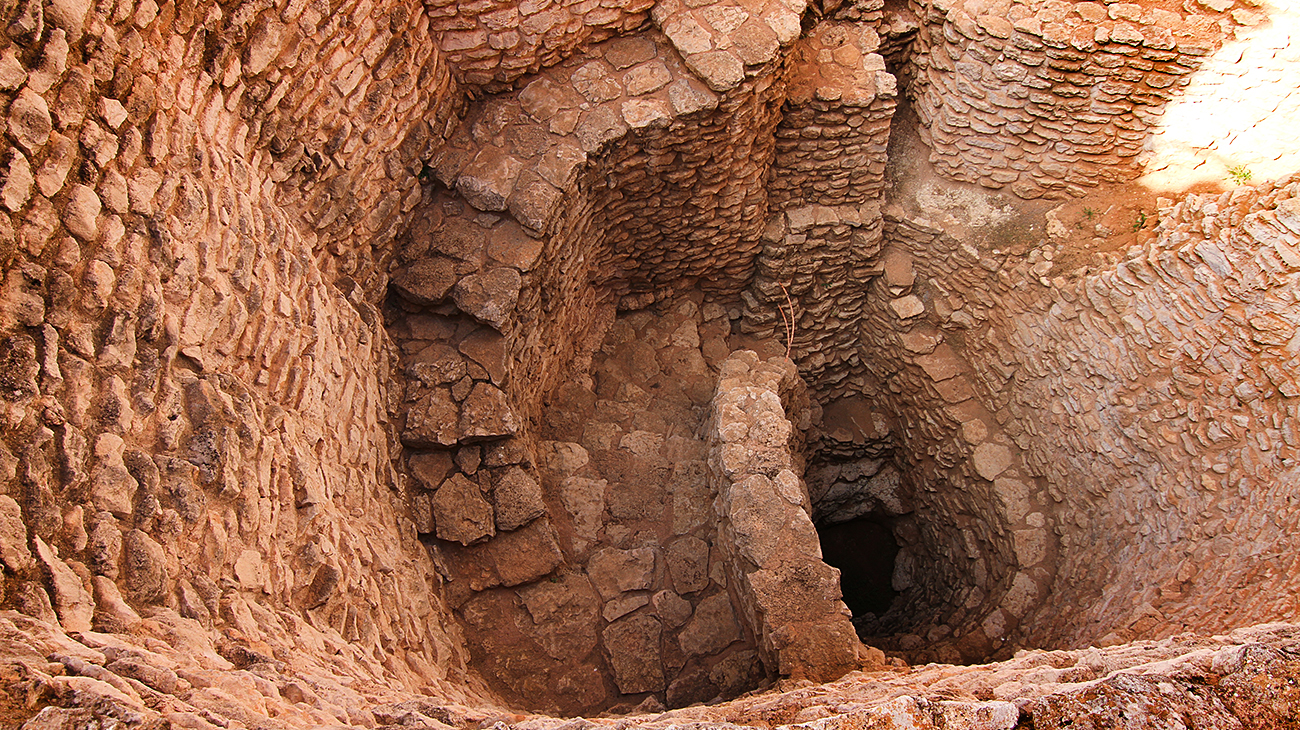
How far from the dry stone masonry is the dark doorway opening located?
0.26 meters

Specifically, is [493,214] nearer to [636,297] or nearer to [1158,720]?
[636,297]

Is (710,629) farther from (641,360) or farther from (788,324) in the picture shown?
(788,324)

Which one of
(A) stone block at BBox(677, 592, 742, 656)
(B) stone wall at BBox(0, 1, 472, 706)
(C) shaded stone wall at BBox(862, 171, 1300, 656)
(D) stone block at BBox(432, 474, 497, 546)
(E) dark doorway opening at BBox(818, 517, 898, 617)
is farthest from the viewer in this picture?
(E) dark doorway opening at BBox(818, 517, 898, 617)

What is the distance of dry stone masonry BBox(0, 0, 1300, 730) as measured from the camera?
2066 millimetres

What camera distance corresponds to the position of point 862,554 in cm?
669

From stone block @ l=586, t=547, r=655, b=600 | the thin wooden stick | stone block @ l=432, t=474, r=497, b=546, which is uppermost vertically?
the thin wooden stick

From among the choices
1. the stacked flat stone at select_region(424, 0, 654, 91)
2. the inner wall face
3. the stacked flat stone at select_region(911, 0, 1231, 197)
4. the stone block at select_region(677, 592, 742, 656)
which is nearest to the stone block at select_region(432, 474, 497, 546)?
the inner wall face

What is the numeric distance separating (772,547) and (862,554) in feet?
10.8

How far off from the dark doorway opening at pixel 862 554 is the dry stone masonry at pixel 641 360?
26cm

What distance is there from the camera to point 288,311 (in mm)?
3043

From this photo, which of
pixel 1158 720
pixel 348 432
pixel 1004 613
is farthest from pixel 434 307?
pixel 1004 613

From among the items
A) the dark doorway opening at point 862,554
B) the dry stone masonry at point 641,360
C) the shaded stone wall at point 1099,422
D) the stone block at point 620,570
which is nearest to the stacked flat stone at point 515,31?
the dry stone masonry at point 641,360

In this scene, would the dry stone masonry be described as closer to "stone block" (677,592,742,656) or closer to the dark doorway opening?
"stone block" (677,592,742,656)

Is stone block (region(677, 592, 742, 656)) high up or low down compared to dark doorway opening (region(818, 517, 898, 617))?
down
